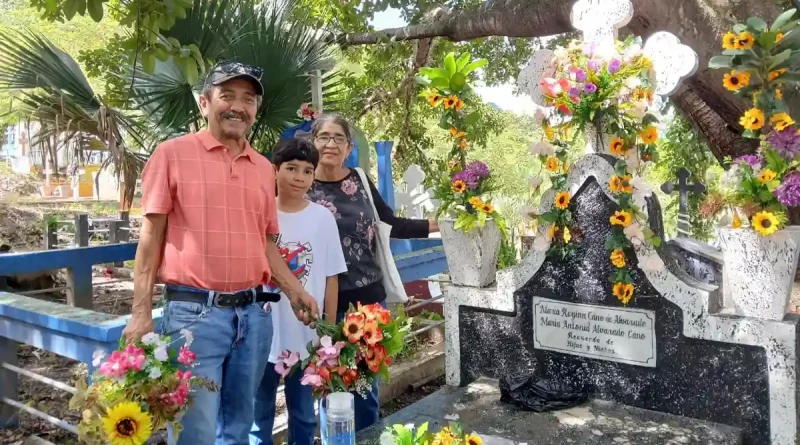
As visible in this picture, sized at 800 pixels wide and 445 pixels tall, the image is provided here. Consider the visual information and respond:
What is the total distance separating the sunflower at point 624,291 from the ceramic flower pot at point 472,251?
0.69 metres

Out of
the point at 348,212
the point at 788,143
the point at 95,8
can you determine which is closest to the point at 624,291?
the point at 788,143

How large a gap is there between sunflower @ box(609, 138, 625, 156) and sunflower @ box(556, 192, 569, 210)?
304mm

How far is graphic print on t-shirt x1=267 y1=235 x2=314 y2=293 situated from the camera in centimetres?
248

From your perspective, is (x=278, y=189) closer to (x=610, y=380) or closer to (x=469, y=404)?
(x=469, y=404)

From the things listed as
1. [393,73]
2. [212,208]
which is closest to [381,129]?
[393,73]

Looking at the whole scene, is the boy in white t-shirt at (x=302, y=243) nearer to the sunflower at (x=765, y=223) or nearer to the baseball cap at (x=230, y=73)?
the baseball cap at (x=230, y=73)

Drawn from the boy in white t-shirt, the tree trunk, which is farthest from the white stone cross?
the boy in white t-shirt

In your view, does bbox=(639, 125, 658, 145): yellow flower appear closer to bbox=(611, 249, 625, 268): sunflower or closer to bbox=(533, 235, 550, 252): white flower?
bbox=(611, 249, 625, 268): sunflower

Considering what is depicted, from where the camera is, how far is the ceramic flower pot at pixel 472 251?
3182 mm

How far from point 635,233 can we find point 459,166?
0.96 m

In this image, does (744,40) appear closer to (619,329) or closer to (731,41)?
(731,41)

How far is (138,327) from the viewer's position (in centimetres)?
183

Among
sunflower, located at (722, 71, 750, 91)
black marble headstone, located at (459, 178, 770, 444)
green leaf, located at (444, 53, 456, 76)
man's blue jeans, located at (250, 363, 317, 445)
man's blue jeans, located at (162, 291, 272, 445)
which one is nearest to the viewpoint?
man's blue jeans, located at (162, 291, 272, 445)

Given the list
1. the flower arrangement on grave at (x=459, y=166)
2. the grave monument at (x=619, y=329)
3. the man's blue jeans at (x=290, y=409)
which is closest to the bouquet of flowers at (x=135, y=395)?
the man's blue jeans at (x=290, y=409)
